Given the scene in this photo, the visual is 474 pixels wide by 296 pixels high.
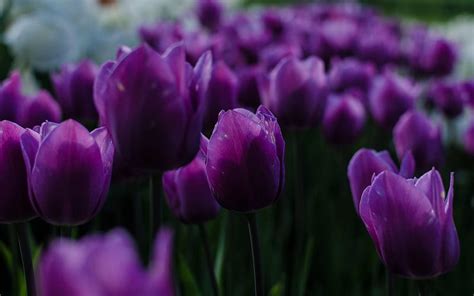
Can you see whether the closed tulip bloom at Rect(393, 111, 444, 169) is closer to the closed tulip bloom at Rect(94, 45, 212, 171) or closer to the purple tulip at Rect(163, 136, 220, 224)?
the purple tulip at Rect(163, 136, 220, 224)

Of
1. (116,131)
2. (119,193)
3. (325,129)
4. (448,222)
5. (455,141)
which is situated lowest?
(455,141)

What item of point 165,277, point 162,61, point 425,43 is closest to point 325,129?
point 162,61

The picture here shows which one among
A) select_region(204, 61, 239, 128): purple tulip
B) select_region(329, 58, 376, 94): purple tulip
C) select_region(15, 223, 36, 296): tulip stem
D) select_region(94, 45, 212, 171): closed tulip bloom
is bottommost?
select_region(329, 58, 376, 94): purple tulip

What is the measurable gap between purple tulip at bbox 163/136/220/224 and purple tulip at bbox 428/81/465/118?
1.16m

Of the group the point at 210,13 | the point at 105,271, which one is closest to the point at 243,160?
the point at 105,271

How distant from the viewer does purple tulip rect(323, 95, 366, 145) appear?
134cm

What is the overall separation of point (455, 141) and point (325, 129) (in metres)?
0.95

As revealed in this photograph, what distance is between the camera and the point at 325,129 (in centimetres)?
137

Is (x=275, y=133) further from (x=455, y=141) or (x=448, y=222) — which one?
(x=455, y=141)

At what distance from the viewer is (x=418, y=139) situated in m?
1.14

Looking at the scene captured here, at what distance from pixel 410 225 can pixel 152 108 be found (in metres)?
0.24

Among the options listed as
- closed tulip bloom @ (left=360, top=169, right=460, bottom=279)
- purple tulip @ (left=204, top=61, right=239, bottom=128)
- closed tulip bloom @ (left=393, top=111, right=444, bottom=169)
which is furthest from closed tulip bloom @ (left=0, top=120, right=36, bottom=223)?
closed tulip bloom @ (left=393, top=111, right=444, bottom=169)

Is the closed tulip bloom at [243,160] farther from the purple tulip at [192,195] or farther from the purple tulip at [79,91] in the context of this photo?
the purple tulip at [79,91]

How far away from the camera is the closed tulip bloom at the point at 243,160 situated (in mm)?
609
